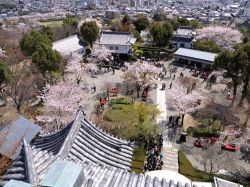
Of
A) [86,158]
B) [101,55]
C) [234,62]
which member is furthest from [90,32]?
[86,158]

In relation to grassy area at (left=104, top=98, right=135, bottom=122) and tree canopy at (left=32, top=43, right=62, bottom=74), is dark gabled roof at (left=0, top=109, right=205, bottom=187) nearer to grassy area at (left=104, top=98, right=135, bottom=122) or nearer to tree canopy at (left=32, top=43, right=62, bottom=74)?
grassy area at (left=104, top=98, right=135, bottom=122)

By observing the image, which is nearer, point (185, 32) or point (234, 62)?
point (234, 62)

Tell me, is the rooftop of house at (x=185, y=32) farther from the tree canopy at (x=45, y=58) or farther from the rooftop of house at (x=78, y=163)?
the rooftop of house at (x=78, y=163)

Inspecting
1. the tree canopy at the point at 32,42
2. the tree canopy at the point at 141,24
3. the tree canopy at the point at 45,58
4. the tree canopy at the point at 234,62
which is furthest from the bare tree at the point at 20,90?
the tree canopy at the point at 141,24

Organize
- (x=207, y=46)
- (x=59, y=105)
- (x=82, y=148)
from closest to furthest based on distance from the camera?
(x=82, y=148) < (x=59, y=105) < (x=207, y=46)

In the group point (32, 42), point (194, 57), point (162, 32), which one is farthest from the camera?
point (162, 32)

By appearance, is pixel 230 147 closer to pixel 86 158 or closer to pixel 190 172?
pixel 190 172
